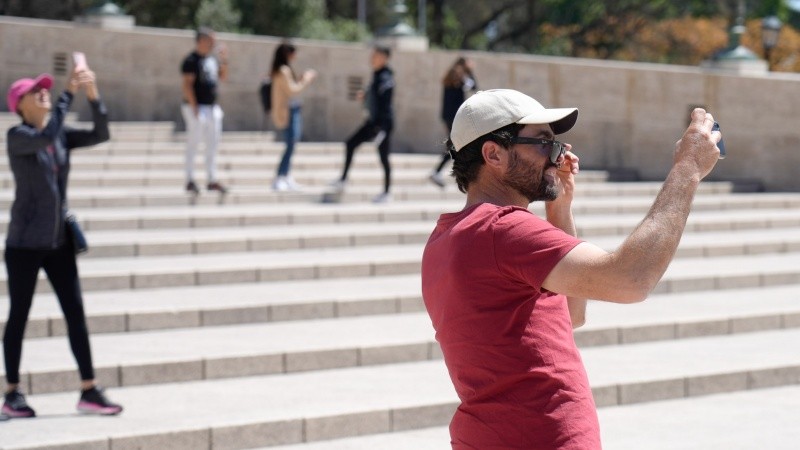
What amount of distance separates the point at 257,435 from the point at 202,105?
7128 mm

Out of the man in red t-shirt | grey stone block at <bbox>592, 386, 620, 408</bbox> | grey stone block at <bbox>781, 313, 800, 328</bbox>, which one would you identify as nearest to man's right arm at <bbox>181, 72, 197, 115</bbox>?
grey stone block at <bbox>781, 313, 800, 328</bbox>

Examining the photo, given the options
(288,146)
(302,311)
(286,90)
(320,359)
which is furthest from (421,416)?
(286,90)

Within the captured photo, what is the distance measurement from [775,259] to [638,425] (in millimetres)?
5283

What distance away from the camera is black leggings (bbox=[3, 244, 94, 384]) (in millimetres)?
6473

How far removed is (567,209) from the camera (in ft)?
10.2

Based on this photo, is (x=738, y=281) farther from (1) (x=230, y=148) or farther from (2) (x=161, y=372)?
(1) (x=230, y=148)

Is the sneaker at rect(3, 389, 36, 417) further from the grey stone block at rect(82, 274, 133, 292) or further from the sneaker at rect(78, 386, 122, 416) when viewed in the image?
the grey stone block at rect(82, 274, 133, 292)

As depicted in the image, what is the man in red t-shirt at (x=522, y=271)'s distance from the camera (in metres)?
2.56

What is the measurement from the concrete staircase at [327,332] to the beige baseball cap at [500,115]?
3.71 meters

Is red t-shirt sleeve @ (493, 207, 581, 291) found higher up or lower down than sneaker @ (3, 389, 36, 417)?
higher up

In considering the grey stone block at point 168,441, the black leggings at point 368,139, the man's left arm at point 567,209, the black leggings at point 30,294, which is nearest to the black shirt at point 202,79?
the black leggings at point 368,139

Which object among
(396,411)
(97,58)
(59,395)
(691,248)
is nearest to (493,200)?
(396,411)

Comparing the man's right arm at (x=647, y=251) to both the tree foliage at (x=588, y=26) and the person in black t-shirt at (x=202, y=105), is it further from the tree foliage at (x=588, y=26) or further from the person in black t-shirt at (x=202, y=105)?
the tree foliage at (x=588, y=26)

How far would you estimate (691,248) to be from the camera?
11547 mm
